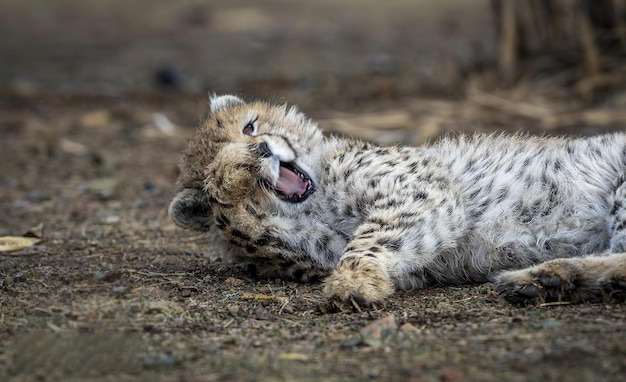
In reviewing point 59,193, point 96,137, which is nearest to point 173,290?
point 59,193

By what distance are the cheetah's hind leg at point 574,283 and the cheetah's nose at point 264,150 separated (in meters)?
1.69

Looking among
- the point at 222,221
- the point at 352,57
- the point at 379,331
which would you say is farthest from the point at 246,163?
the point at 352,57

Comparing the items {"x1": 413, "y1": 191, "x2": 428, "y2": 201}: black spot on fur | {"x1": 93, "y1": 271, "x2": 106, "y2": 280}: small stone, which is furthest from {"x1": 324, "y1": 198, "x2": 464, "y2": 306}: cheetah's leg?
{"x1": 93, "y1": 271, "x2": 106, "y2": 280}: small stone

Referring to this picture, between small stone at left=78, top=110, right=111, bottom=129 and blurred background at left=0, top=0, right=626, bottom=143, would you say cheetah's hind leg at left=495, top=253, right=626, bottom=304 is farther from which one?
small stone at left=78, top=110, right=111, bottom=129

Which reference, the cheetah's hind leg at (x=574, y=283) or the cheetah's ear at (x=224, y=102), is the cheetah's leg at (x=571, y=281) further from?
the cheetah's ear at (x=224, y=102)

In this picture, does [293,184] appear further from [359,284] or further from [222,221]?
[359,284]

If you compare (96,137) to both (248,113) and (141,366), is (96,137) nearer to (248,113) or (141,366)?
(248,113)

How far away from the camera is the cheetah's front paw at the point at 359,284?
15.6 feet

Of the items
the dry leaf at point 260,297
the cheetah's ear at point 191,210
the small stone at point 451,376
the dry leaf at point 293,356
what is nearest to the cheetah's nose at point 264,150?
the cheetah's ear at point 191,210

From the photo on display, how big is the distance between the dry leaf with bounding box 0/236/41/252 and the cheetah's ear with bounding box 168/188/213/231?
1.34 meters

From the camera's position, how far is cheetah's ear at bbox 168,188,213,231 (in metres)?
5.92

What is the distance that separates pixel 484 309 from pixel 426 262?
0.71 meters

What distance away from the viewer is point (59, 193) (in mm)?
8797

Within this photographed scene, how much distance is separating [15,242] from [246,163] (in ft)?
7.23
